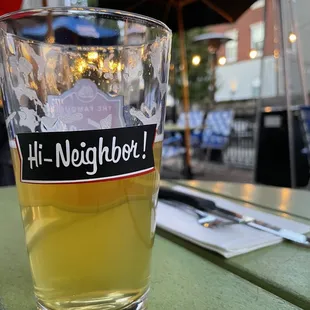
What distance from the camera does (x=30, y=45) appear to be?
23cm

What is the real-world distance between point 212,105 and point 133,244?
6282 millimetres

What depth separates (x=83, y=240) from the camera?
0.76ft

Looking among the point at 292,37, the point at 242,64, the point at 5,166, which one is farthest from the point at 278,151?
the point at 242,64

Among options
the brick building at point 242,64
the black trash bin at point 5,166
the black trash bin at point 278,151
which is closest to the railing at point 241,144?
the black trash bin at point 278,151

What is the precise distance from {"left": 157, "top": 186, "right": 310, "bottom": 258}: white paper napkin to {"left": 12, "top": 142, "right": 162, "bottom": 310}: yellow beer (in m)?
0.14

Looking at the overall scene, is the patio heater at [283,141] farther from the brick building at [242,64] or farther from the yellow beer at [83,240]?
the brick building at [242,64]

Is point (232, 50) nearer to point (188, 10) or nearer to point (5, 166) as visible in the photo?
point (188, 10)

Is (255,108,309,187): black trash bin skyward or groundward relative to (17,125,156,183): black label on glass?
groundward

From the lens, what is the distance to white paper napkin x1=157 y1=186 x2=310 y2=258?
366 mm

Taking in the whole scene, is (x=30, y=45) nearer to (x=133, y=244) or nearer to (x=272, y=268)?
(x=133, y=244)

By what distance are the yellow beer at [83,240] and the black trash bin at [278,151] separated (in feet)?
7.23

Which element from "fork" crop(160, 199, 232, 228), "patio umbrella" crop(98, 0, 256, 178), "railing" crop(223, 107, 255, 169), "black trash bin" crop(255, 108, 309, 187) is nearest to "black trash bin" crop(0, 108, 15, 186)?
"fork" crop(160, 199, 232, 228)

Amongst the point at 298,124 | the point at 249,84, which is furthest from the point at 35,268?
the point at 249,84

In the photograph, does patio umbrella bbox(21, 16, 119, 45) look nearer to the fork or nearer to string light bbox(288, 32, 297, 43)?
the fork
